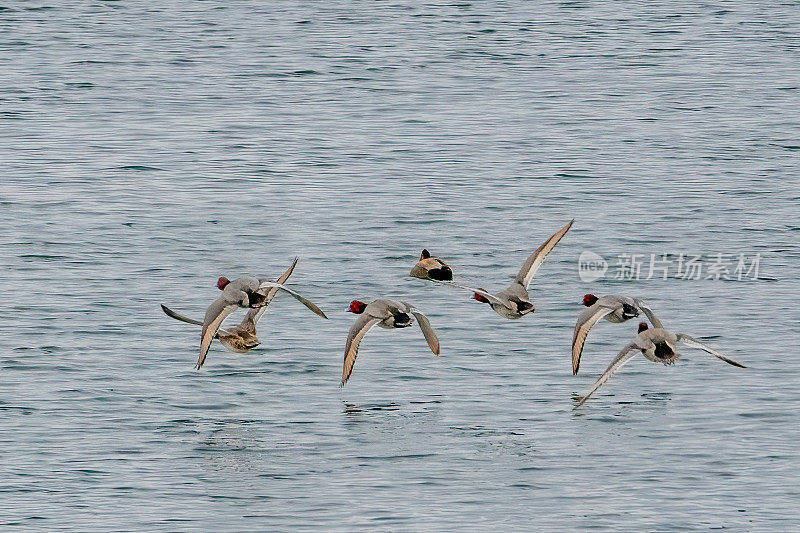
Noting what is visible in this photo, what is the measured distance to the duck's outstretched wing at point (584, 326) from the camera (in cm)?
2122

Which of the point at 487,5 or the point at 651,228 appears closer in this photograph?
the point at 651,228

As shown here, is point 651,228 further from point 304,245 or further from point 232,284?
point 232,284

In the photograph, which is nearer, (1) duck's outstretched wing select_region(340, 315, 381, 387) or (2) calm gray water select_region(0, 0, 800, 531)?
(2) calm gray water select_region(0, 0, 800, 531)

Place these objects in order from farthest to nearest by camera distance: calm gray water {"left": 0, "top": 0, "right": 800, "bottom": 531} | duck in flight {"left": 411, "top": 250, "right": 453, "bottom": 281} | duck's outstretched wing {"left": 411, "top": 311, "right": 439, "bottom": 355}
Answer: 1. duck in flight {"left": 411, "top": 250, "right": 453, "bottom": 281}
2. duck's outstretched wing {"left": 411, "top": 311, "right": 439, "bottom": 355}
3. calm gray water {"left": 0, "top": 0, "right": 800, "bottom": 531}

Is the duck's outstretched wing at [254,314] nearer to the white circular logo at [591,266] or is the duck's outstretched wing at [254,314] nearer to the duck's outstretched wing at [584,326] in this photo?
the duck's outstretched wing at [584,326]

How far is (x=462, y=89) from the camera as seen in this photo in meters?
50.8

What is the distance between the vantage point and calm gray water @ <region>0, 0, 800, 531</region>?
1878cm

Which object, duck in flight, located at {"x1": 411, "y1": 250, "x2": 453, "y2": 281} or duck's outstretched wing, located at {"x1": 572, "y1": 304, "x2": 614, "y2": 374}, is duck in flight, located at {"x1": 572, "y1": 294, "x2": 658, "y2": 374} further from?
duck in flight, located at {"x1": 411, "y1": 250, "x2": 453, "y2": 281}

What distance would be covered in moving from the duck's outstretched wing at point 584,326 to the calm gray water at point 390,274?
80 centimetres

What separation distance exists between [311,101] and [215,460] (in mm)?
30917


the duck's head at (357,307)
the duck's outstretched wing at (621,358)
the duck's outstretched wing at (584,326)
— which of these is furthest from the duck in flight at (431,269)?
the duck's outstretched wing at (621,358)

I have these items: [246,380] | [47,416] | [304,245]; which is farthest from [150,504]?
[304,245]

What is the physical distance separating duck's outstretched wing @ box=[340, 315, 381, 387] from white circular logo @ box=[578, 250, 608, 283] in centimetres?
795

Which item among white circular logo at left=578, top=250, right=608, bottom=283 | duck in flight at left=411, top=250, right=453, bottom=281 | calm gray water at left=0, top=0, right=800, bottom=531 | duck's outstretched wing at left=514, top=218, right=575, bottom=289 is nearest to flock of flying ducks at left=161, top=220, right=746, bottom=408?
duck's outstretched wing at left=514, top=218, right=575, bottom=289
